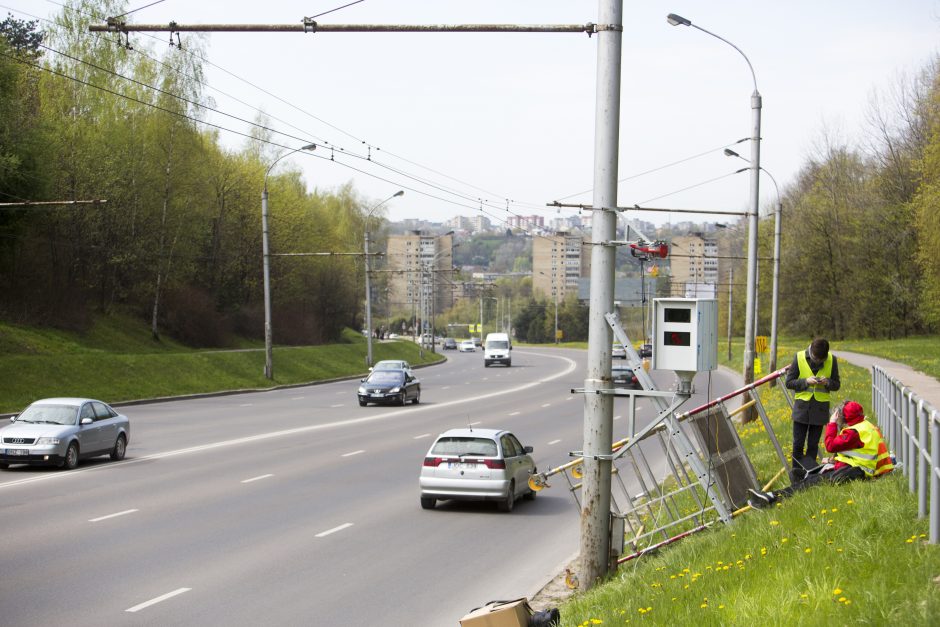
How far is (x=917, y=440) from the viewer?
9547 millimetres

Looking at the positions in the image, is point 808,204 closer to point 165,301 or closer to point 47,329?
point 165,301

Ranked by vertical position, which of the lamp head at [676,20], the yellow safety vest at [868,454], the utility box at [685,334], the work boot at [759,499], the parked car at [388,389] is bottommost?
the parked car at [388,389]

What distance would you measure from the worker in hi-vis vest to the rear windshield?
5.45 metres

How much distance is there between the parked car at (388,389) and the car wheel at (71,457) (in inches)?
776

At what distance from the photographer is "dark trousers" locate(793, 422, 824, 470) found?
496 inches

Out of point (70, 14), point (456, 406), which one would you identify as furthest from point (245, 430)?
point (70, 14)

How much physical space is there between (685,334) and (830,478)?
9.37 ft

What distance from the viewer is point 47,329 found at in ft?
157

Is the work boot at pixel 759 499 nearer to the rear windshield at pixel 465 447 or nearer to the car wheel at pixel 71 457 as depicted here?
the rear windshield at pixel 465 447

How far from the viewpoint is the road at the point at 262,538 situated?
10188mm

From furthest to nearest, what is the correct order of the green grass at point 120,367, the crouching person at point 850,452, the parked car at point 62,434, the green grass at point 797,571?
the green grass at point 120,367 → the parked car at point 62,434 → the crouching person at point 850,452 → the green grass at point 797,571

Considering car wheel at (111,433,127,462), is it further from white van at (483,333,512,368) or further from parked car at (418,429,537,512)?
white van at (483,333,512,368)

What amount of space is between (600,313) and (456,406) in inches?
1224

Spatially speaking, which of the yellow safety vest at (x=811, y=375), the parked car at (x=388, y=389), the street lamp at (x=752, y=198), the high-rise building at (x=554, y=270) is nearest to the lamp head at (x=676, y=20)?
the street lamp at (x=752, y=198)
